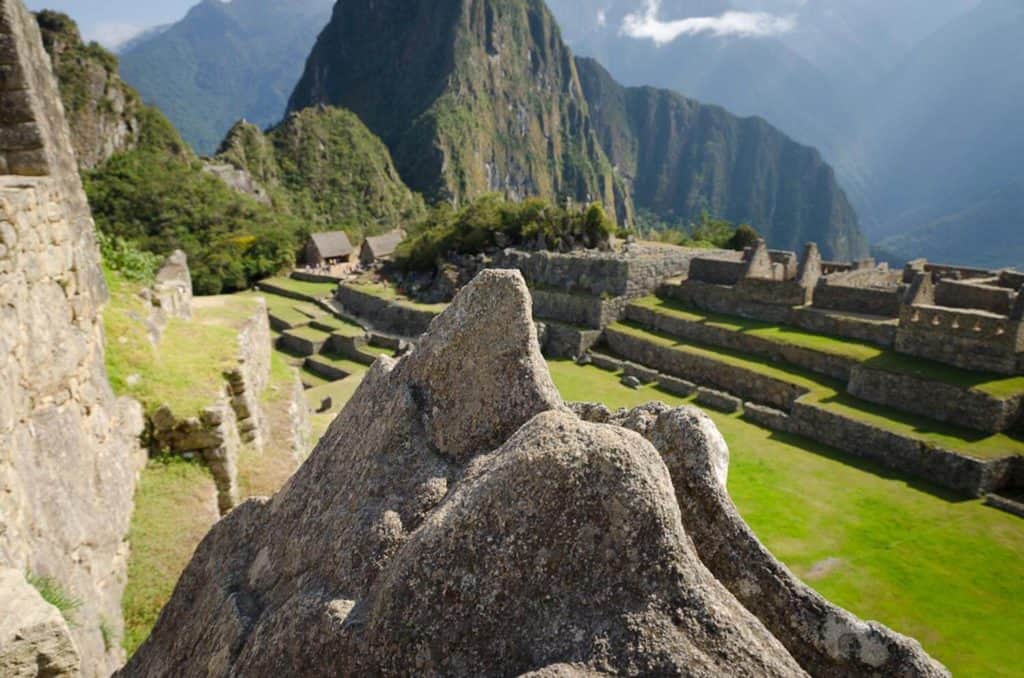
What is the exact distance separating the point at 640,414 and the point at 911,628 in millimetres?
8883

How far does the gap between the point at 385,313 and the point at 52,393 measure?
27.5 m

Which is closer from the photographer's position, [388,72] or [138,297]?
[138,297]

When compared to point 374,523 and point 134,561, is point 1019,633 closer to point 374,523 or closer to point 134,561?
point 374,523

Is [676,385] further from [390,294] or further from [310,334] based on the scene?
[390,294]

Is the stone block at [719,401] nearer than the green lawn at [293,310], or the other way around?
the stone block at [719,401]

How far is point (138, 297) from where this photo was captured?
10133 mm

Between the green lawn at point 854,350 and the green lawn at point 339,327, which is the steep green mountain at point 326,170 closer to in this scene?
the green lawn at point 339,327

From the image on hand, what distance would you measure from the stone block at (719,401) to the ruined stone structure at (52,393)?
1563cm

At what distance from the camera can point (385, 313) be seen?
3288 cm

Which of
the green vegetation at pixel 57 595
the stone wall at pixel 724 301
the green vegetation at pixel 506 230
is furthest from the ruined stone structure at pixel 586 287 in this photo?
the green vegetation at pixel 57 595

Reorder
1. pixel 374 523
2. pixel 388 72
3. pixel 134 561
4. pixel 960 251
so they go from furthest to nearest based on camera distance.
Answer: pixel 388 72
pixel 960 251
pixel 134 561
pixel 374 523

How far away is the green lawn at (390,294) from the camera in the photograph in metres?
32.4

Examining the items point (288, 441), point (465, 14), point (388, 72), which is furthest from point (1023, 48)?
point (288, 441)

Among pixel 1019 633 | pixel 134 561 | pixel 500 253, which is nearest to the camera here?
pixel 134 561
